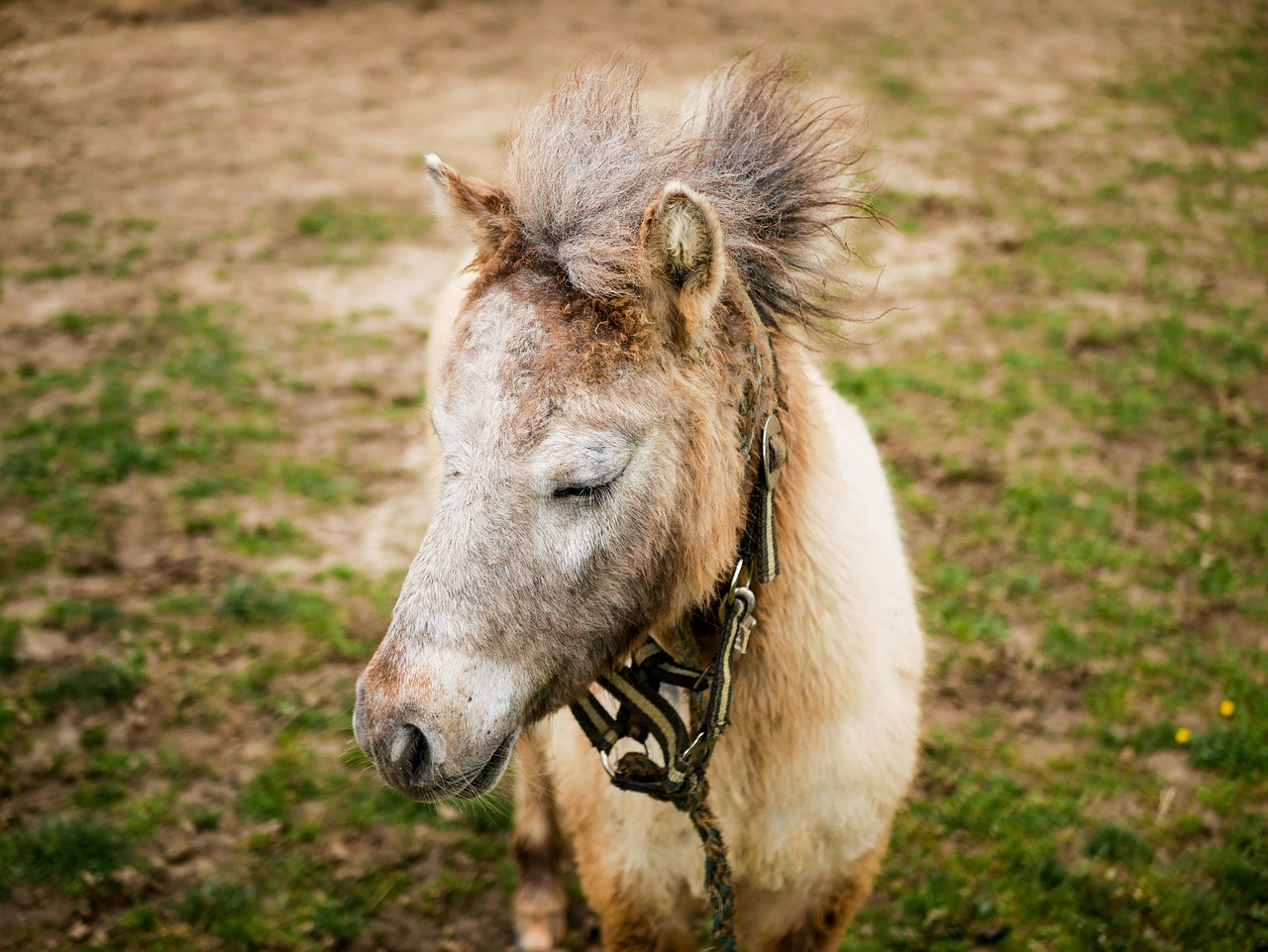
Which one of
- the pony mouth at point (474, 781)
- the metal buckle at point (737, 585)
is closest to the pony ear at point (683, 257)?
the metal buckle at point (737, 585)

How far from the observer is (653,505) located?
1787 mm

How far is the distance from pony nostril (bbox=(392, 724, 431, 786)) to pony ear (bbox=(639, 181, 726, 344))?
3.08ft

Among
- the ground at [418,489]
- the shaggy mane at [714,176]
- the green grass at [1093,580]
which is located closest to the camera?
the shaggy mane at [714,176]

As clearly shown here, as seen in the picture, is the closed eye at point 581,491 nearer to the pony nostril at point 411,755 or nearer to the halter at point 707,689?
the halter at point 707,689

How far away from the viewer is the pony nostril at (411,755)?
65.6 inches

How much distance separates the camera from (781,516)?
84.3 inches

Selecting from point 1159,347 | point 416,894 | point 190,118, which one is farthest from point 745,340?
point 190,118

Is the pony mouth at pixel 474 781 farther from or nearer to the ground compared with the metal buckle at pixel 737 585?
nearer to the ground

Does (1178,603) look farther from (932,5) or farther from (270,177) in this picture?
(932,5)

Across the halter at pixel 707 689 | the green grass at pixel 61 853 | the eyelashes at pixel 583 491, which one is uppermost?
the eyelashes at pixel 583 491

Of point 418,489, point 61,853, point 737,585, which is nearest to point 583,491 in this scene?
point 737,585

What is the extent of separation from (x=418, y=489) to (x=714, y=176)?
3727 millimetres

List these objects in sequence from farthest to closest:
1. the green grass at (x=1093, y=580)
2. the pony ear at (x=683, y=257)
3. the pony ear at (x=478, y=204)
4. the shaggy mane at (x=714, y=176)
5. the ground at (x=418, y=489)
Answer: the ground at (x=418, y=489) < the green grass at (x=1093, y=580) < the pony ear at (x=478, y=204) < the shaggy mane at (x=714, y=176) < the pony ear at (x=683, y=257)

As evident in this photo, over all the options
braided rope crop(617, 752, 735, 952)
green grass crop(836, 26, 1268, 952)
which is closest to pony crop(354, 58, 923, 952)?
braided rope crop(617, 752, 735, 952)
